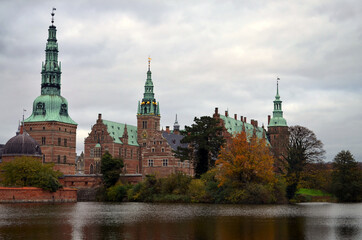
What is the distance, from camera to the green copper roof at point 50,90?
373 ft

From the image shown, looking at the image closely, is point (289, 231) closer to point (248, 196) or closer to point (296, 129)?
point (248, 196)

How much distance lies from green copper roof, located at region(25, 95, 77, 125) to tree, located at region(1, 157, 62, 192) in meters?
41.0

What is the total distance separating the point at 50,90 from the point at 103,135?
16.6 metres

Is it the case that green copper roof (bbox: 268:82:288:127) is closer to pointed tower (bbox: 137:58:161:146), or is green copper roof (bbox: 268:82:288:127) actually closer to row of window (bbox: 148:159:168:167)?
pointed tower (bbox: 137:58:161:146)

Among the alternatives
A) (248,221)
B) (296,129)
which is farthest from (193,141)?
(248,221)

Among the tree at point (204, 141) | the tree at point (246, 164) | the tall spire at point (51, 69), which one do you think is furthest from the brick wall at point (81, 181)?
the tree at point (246, 164)

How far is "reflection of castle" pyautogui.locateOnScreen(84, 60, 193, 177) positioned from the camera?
100188mm

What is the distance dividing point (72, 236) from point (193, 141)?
46144 millimetres

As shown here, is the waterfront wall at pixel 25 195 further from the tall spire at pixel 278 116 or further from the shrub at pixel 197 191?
the tall spire at pixel 278 116

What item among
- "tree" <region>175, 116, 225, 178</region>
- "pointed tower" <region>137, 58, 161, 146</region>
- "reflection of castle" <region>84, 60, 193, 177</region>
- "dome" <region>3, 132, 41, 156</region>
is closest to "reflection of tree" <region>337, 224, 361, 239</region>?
"tree" <region>175, 116, 225, 178</region>

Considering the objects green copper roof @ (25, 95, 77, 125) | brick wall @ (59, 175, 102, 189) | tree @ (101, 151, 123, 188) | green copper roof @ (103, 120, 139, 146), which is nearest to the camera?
tree @ (101, 151, 123, 188)

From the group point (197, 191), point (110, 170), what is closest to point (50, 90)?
point (110, 170)

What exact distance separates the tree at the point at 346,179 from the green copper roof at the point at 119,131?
63.0m

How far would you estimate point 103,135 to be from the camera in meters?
123
